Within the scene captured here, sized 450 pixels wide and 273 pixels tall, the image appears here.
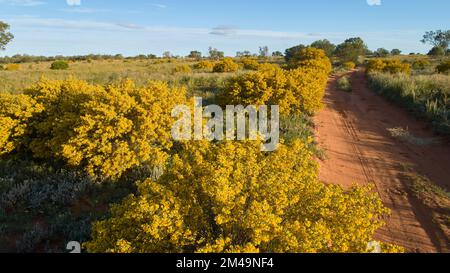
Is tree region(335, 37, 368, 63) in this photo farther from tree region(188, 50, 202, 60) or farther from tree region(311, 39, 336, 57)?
tree region(188, 50, 202, 60)

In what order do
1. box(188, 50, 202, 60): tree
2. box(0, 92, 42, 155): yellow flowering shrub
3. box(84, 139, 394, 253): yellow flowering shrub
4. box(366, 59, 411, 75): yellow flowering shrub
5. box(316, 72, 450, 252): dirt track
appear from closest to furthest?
1. box(84, 139, 394, 253): yellow flowering shrub
2. box(316, 72, 450, 252): dirt track
3. box(0, 92, 42, 155): yellow flowering shrub
4. box(366, 59, 411, 75): yellow flowering shrub
5. box(188, 50, 202, 60): tree

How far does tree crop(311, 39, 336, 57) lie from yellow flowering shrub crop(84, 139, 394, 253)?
54311mm

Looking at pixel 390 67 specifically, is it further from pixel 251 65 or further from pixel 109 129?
pixel 109 129

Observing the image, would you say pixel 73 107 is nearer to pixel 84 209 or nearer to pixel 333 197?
pixel 84 209

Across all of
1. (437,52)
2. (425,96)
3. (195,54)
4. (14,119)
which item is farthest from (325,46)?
(14,119)

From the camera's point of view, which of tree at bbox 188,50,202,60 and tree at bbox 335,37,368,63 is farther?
tree at bbox 188,50,202,60

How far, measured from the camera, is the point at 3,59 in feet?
174

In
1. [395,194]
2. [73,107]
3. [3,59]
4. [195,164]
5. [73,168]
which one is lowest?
[395,194]

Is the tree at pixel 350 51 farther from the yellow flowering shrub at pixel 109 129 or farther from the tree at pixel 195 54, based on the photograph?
the yellow flowering shrub at pixel 109 129

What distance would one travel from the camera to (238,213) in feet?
12.4

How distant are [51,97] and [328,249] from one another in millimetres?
7509

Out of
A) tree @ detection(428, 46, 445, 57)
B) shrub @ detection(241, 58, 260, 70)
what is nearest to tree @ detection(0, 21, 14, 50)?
shrub @ detection(241, 58, 260, 70)

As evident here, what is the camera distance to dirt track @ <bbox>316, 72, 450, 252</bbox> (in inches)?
234
